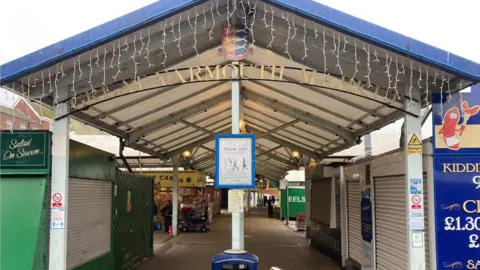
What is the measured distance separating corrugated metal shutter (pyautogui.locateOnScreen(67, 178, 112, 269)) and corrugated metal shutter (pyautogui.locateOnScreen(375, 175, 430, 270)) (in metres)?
5.36

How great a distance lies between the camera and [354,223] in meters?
10.9

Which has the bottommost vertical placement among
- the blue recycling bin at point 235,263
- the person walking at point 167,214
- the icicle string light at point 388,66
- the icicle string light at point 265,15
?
the person walking at point 167,214

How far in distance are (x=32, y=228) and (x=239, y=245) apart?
2955 millimetres

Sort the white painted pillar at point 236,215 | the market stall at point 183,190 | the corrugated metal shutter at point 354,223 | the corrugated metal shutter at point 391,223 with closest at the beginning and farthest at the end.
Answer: the white painted pillar at point 236,215
the corrugated metal shutter at point 391,223
the corrugated metal shutter at point 354,223
the market stall at point 183,190

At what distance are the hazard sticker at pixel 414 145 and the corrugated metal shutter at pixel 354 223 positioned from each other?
4226 mm

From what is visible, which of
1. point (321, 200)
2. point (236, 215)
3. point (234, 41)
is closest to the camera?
point (234, 41)

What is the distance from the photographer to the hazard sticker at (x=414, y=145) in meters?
6.28

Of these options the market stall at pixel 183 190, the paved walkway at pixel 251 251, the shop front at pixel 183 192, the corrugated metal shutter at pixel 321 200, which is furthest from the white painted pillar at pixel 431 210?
the market stall at pixel 183 190

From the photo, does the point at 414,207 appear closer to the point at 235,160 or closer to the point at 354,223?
the point at 235,160

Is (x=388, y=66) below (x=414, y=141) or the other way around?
the other way around

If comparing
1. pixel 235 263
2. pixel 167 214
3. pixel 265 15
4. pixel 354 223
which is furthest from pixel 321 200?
pixel 167 214

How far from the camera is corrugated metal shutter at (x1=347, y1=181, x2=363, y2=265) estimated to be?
1046cm

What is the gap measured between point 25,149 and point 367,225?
21.1ft

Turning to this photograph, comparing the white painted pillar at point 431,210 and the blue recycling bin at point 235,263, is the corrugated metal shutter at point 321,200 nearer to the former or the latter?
the white painted pillar at point 431,210
